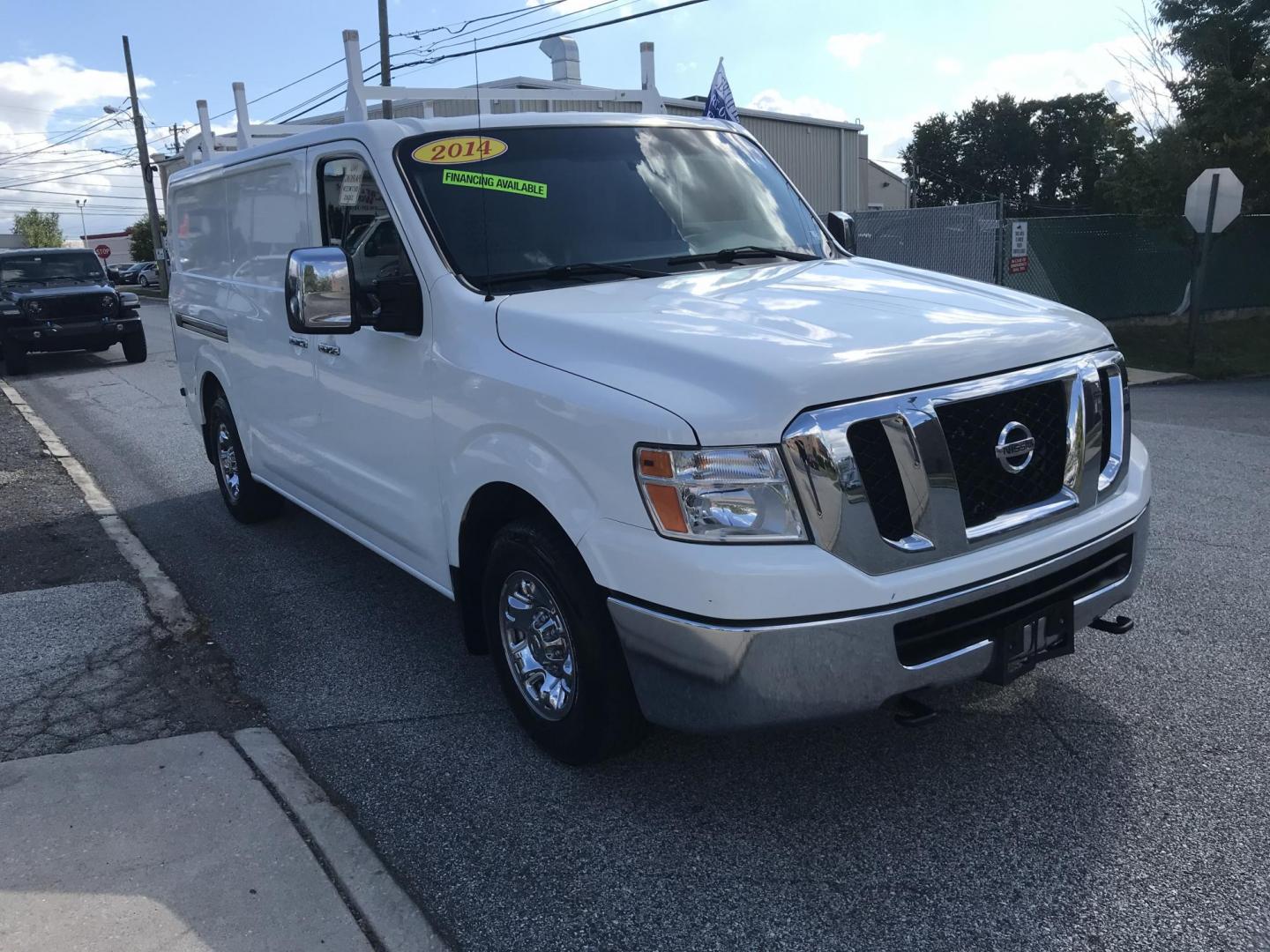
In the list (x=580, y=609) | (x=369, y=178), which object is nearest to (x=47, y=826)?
(x=580, y=609)

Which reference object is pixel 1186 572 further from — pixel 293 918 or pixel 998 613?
pixel 293 918

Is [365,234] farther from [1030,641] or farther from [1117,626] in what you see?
[1117,626]

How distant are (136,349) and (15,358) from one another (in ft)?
5.50

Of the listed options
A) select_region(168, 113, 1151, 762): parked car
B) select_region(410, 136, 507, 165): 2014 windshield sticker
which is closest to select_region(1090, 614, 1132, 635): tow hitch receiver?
select_region(168, 113, 1151, 762): parked car

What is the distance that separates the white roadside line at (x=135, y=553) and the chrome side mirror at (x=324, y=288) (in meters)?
2.00

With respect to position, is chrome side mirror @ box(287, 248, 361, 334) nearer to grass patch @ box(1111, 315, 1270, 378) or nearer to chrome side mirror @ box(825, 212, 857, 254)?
chrome side mirror @ box(825, 212, 857, 254)

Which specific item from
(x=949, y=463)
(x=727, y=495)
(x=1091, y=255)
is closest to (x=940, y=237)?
(x=1091, y=255)

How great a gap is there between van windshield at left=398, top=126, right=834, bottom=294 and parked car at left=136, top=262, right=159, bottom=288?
2199 inches

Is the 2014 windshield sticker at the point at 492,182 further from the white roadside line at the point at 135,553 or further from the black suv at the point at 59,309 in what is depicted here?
the black suv at the point at 59,309

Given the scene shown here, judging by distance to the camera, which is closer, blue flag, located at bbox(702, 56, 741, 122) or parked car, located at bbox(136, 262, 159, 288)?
blue flag, located at bbox(702, 56, 741, 122)

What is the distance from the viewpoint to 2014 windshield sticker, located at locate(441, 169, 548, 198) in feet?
13.1

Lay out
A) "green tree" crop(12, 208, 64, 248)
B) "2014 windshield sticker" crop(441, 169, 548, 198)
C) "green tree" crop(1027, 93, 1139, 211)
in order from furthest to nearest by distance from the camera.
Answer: "green tree" crop(12, 208, 64, 248)
"green tree" crop(1027, 93, 1139, 211)
"2014 windshield sticker" crop(441, 169, 548, 198)

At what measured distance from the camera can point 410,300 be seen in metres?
3.82

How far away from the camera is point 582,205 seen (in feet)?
13.4
